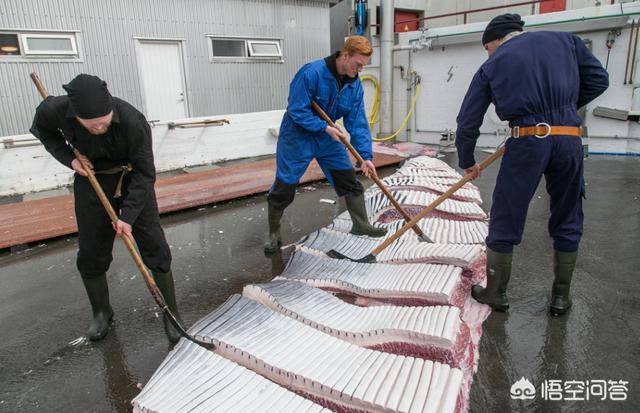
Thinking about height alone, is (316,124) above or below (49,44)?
below

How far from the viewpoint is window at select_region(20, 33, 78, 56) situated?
820cm

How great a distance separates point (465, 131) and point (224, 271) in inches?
97.0

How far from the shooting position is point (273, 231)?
15.7 ft

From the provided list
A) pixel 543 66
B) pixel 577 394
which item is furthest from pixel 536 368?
pixel 543 66

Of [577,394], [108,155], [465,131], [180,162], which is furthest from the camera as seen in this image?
[180,162]

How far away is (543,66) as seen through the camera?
112 inches

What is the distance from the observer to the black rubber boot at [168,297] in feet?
10.2

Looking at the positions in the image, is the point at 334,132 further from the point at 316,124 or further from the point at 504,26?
the point at 504,26

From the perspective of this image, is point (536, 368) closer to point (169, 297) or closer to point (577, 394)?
point (577, 394)

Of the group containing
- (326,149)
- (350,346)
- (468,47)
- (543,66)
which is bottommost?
(350,346)

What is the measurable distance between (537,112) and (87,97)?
2.65 meters

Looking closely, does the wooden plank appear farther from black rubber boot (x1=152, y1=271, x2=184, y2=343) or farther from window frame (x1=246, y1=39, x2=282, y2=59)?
window frame (x1=246, y1=39, x2=282, y2=59)

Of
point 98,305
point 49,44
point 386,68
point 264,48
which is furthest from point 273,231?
point 386,68

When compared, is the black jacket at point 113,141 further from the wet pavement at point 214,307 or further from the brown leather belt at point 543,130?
the brown leather belt at point 543,130
